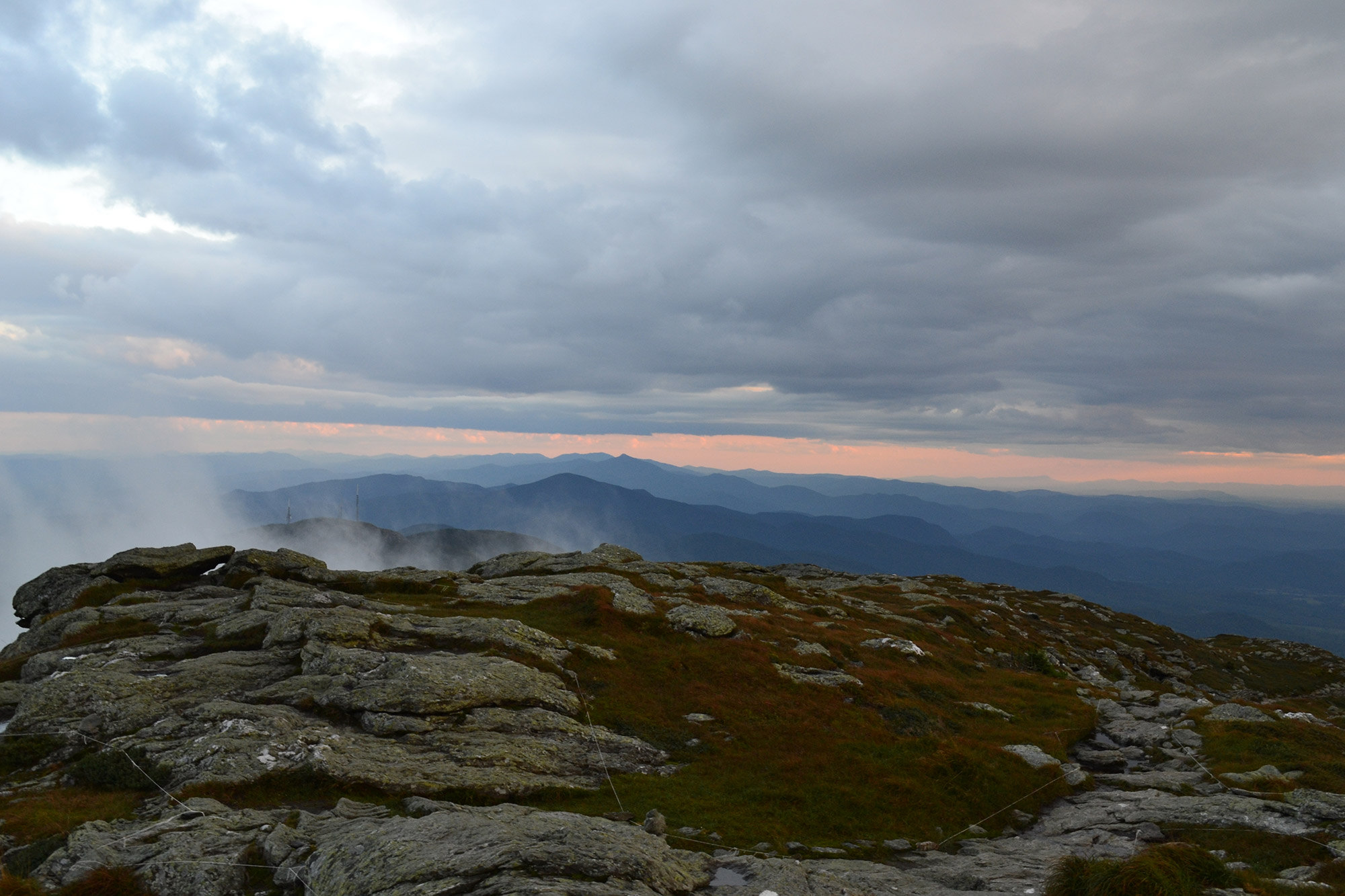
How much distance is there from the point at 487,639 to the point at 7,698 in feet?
80.2

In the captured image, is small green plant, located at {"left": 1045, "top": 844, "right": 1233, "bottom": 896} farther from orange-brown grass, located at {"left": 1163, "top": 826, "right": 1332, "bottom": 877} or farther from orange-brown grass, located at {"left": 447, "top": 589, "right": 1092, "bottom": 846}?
orange-brown grass, located at {"left": 447, "top": 589, "right": 1092, "bottom": 846}

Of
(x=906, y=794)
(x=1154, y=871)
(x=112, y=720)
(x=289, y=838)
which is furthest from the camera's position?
(x=906, y=794)

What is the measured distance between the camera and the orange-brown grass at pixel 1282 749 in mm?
32281

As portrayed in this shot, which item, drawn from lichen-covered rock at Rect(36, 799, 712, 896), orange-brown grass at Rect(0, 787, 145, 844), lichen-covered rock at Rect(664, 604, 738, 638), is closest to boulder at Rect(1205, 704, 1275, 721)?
lichen-covered rock at Rect(664, 604, 738, 638)

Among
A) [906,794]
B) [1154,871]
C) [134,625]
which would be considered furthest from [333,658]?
[1154,871]

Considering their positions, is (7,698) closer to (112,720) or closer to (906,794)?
(112,720)

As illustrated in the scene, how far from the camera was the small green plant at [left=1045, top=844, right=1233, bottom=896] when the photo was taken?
1688cm

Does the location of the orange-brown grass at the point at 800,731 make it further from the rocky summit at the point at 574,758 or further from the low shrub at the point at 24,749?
the low shrub at the point at 24,749

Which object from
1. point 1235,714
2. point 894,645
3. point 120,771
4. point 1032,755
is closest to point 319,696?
point 120,771

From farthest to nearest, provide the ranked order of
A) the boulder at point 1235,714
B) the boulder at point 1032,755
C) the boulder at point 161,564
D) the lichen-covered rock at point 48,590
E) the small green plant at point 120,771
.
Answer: the lichen-covered rock at point 48,590
the boulder at point 161,564
the boulder at point 1235,714
the boulder at point 1032,755
the small green plant at point 120,771

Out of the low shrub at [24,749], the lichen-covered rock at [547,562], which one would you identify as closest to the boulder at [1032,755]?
the low shrub at [24,749]

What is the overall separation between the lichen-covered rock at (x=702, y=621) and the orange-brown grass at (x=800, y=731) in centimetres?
132

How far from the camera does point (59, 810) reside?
23734 mm

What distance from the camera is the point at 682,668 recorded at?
156 ft
